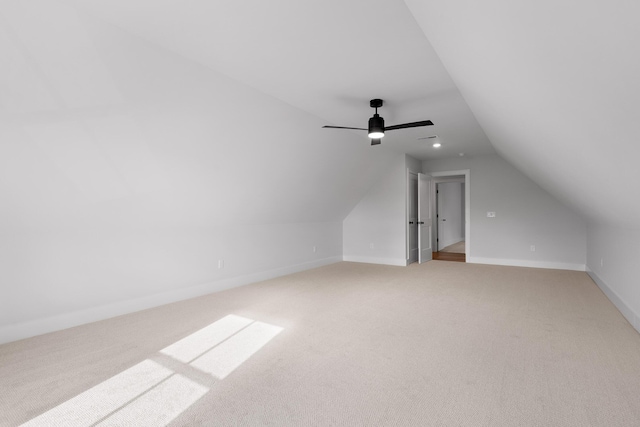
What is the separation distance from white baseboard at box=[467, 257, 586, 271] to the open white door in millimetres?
967

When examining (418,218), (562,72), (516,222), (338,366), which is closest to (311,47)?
(562,72)

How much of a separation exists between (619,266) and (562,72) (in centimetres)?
360

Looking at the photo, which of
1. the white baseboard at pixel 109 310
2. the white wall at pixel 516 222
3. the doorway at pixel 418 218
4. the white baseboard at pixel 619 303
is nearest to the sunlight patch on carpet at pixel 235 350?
the white baseboard at pixel 109 310

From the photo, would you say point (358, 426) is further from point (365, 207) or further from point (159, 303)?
point (365, 207)

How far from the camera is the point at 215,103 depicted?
11.1 ft

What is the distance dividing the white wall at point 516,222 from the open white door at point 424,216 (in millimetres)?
698

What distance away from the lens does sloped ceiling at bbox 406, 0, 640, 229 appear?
1.13 metres

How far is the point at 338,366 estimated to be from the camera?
2424 mm

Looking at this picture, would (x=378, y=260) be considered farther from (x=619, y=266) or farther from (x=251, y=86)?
(x=251, y=86)

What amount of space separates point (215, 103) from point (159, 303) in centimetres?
260

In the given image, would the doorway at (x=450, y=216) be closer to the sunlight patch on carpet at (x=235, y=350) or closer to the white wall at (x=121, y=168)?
the white wall at (x=121, y=168)

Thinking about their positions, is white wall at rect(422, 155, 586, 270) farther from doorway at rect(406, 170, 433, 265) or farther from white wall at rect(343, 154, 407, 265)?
white wall at rect(343, 154, 407, 265)

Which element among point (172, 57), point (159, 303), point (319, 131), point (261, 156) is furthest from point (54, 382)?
point (319, 131)

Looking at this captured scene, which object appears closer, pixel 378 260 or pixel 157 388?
pixel 157 388
